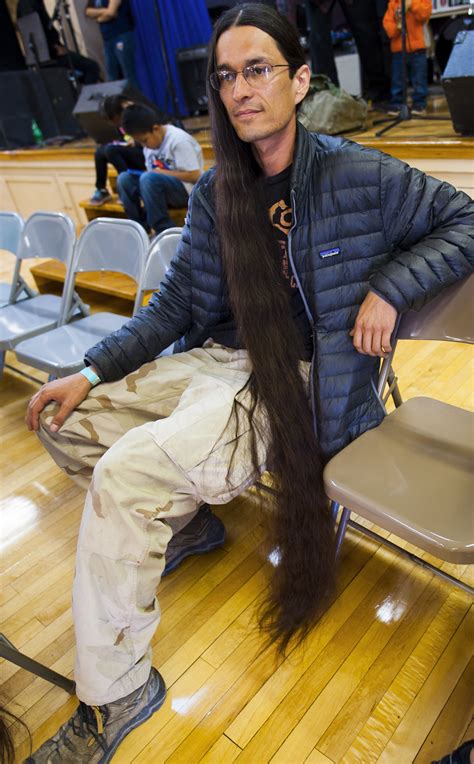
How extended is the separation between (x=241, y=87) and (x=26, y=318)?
1761 mm

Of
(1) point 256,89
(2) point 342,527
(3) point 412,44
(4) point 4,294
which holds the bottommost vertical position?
(2) point 342,527

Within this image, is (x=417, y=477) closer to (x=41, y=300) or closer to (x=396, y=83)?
(x=41, y=300)

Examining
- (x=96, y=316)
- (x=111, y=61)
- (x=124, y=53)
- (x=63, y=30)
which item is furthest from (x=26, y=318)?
(x=63, y=30)

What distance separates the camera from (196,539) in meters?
1.65

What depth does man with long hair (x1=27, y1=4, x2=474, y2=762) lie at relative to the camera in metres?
1.14

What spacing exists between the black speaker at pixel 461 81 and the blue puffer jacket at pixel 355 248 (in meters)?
1.67

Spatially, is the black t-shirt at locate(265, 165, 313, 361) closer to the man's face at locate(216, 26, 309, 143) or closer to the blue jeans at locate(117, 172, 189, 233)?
the man's face at locate(216, 26, 309, 143)

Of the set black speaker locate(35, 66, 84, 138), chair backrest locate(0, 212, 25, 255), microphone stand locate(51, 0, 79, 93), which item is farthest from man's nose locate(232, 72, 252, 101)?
black speaker locate(35, 66, 84, 138)

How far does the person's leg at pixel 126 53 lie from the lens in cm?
491

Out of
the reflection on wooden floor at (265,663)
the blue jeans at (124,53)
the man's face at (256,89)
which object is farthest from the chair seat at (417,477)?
the blue jeans at (124,53)

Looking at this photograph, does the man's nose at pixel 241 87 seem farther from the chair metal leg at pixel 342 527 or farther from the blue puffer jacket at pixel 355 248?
the chair metal leg at pixel 342 527

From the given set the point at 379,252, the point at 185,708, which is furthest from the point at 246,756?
the point at 379,252

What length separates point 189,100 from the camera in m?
5.36

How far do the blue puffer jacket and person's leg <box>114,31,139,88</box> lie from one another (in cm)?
450
